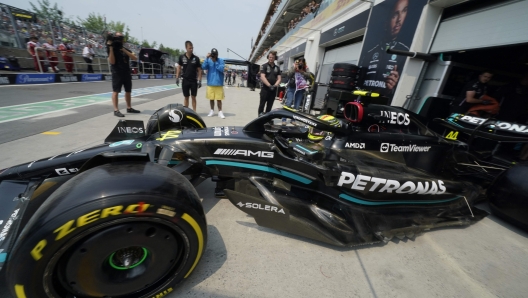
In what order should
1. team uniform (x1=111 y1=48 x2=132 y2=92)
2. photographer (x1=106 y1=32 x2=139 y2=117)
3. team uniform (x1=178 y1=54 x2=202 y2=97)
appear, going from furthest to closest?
team uniform (x1=178 y1=54 x2=202 y2=97) < team uniform (x1=111 y1=48 x2=132 y2=92) < photographer (x1=106 y1=32 x2=139 y2=117)

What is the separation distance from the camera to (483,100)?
426cm

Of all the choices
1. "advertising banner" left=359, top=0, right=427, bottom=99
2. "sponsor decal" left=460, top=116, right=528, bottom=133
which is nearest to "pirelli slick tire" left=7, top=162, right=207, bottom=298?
"sponsor decal" left=460, top=116, right=528, bottom=133

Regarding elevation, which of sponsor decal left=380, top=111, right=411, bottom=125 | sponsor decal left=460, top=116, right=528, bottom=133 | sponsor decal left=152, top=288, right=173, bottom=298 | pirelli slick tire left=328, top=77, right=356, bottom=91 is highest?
pirelli slick tire left=328, top=77, right=356, bottom=91

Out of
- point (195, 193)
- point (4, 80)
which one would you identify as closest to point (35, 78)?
point (4, 80)

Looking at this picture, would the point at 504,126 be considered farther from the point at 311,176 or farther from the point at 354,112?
the point at 311,176

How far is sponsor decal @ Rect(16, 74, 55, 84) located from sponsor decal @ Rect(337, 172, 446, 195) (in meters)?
13.0

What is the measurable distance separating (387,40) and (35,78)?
1429 cm

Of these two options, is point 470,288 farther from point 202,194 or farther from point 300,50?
point 300,50

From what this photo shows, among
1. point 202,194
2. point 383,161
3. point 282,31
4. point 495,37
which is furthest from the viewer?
point 282,31

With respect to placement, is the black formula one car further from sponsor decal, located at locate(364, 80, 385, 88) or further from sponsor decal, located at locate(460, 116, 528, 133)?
sponsor decal, located at locate(364, 80, 385, 88)

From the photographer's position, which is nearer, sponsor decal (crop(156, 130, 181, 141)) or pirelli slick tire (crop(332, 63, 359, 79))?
sponsor decal (crop(156, 130, 181, 141))

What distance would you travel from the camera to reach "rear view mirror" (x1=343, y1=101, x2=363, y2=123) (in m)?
2.74

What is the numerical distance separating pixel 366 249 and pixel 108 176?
81.1 inches

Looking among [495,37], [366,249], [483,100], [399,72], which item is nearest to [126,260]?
[366,249]
